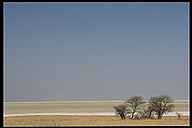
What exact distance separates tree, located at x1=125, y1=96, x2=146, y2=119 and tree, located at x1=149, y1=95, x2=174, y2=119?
1.16 feet

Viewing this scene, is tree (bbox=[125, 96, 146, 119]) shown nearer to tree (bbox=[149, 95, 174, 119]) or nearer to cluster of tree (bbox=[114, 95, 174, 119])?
cluster of tree (bbox=[114, 95, 174, 119])

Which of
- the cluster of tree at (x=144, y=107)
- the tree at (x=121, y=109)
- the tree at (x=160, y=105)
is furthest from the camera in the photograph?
the tree at (x=121, y=109)

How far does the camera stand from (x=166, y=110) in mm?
8289

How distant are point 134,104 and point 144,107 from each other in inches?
16.2

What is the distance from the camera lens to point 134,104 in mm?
8625

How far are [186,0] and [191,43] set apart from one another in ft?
0.65

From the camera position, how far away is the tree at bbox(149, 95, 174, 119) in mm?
7988

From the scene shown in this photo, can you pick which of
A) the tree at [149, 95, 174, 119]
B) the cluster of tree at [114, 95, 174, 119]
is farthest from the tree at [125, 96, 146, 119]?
the tree at [149, 95, 174, 119]

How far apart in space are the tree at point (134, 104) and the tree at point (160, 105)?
35 centimetres

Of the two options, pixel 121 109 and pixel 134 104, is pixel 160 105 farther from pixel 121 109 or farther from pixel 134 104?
pixel 121 109

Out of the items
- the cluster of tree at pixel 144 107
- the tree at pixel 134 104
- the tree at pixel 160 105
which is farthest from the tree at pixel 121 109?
the tree at pixel 160 105

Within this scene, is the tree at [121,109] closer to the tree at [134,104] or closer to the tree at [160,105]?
the tree at [134,104]

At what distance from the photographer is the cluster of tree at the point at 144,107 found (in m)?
7.87

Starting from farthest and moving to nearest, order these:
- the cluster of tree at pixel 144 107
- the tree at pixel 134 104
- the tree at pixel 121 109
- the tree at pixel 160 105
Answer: the tree at pixel 121 109
the tree at pixel 134 104
the tree at pixel 160 105
the cluster of tree at pixel 144 107
